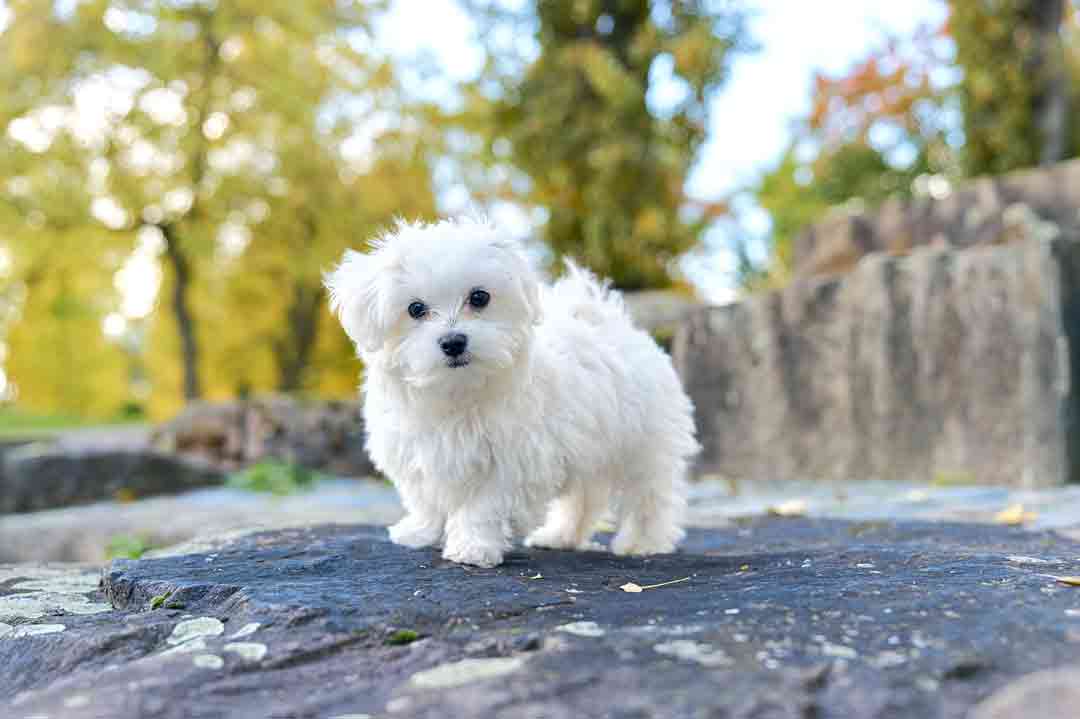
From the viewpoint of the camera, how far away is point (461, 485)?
3760 mm

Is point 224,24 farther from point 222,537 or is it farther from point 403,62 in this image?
point 222,537

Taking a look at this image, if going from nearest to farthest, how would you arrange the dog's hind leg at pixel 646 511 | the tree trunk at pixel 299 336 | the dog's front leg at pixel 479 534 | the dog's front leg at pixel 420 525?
1. the dog's front leg at pixel 479 534
2. the dog's front leg at pixel 420 525
3. the dog's hind leg at pixel 646 511
4. the tree trunk at pixel 299 336

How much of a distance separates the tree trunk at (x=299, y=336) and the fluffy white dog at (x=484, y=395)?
2103 centimetres

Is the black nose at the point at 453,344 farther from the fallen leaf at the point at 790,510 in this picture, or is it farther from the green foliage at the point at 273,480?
the green foliage at the point at 273,480

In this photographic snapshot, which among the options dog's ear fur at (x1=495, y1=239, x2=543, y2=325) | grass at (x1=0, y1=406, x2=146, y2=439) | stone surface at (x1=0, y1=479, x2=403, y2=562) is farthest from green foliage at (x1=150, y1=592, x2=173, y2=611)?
grass at (x1=0, y1=406, x2=146, y2=439)

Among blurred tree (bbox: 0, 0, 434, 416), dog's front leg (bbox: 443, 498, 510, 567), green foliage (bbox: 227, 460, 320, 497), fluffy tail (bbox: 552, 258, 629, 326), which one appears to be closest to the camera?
dog's front leg (bbox: 443, 498, 510, 567)

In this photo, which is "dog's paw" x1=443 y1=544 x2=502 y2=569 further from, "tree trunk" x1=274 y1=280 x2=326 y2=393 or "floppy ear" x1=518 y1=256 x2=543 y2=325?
"tree trunk" x1=274 y1=280 x2=326 y2=393

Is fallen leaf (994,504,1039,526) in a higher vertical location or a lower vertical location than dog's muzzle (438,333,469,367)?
lower

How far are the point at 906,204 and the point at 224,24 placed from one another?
39.2 ft

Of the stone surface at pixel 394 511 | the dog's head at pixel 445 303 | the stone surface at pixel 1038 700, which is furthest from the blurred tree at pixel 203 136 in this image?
the stone surface at pixel 1038 700

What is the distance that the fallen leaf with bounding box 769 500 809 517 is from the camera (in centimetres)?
613

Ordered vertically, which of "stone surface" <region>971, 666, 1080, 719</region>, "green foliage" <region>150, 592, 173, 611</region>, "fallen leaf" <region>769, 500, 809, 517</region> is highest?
"stone surface" <region>971, 666, 1080, 719</region>

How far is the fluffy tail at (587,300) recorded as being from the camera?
14.7 feet

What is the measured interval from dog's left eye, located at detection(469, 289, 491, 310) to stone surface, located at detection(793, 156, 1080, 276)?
8237mm
